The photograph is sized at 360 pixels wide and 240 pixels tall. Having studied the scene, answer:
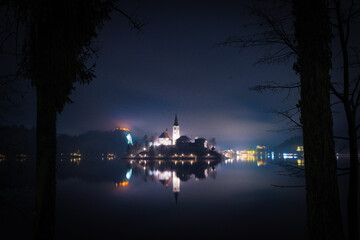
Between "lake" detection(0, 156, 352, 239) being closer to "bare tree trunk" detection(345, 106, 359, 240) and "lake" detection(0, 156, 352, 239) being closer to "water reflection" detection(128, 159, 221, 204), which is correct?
"water reflection" detection(128, 159, 221, 204)

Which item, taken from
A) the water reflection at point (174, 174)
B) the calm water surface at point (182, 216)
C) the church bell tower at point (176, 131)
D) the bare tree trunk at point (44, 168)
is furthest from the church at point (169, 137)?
the bare tree trunk at point (44, 168)

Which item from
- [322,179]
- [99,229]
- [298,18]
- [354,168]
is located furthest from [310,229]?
[99,229]

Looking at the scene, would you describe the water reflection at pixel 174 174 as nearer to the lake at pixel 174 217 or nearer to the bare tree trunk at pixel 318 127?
the lake at pixel 174 217

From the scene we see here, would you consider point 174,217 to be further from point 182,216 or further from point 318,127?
point 318,127

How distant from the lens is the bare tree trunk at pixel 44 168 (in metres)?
5.08

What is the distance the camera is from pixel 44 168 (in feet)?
16.7

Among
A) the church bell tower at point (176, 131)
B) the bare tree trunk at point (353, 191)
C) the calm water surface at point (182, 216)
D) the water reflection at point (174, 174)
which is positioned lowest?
the water reflection at point (174, 174)

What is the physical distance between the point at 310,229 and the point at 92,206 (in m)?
29.4

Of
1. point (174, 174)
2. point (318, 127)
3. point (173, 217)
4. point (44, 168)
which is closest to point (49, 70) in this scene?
point (44, 168)

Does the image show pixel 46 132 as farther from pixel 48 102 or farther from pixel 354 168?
pixel 354 168

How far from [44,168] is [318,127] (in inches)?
257

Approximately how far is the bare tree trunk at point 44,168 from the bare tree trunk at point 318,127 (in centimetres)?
617

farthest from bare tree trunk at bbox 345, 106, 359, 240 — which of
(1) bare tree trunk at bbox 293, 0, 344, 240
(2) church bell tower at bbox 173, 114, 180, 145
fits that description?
(2) church bell tower at bbox 173, 114, 180, 145

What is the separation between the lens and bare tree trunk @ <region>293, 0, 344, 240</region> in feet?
14.3
